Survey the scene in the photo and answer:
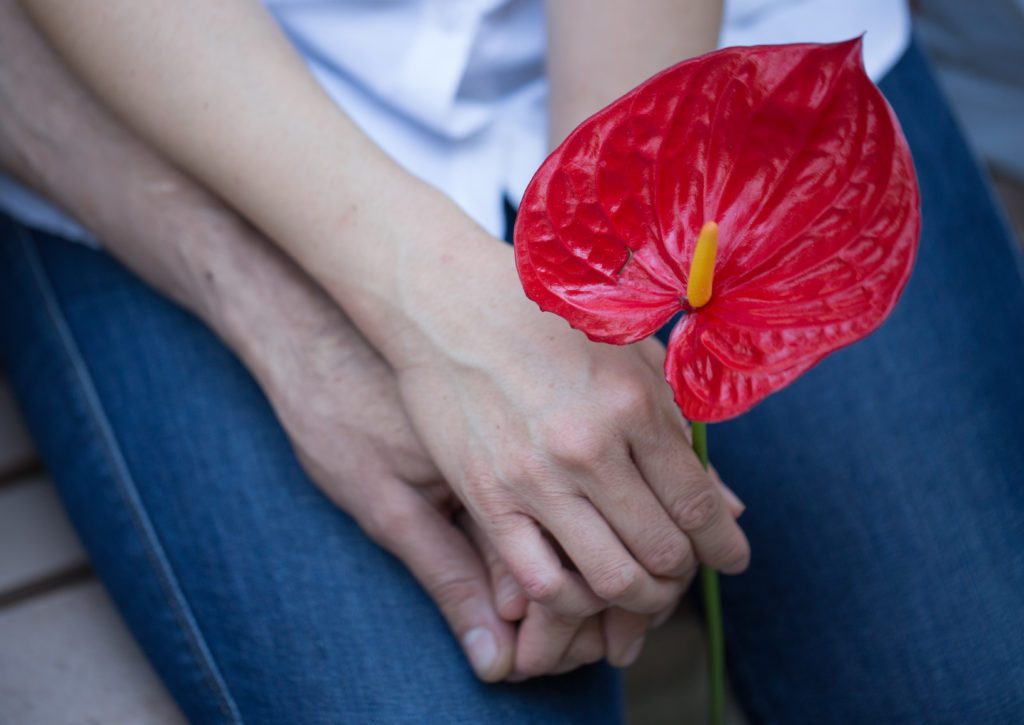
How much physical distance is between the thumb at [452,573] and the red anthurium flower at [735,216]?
0.74ft

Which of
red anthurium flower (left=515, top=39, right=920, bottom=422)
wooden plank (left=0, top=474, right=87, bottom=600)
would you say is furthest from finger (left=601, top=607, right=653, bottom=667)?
wooden plank (left=0, top=474, right=87, bottom=600)

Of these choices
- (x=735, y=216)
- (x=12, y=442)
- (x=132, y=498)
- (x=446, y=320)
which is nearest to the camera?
(x=735, y=216)

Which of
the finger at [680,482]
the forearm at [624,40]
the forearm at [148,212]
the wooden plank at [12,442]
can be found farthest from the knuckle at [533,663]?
the wooden plank at [12,442]

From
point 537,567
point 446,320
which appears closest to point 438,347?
point 446,320

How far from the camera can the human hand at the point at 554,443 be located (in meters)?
0.46

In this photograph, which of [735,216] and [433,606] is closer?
[735,216]

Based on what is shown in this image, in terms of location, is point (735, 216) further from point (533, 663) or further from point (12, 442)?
point (12, 442)

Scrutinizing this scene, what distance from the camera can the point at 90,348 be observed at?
64cm

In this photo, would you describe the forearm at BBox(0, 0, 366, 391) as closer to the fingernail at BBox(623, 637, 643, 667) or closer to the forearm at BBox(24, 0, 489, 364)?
the forearm at BBox(24, 0, 489, 364)

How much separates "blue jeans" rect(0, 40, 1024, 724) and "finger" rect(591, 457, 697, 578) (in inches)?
5.8

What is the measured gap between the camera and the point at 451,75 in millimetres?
591

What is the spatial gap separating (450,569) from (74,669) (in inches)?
11.6

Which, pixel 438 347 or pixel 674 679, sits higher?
pixel 438 347

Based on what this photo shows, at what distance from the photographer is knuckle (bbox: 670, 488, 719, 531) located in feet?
1.54
